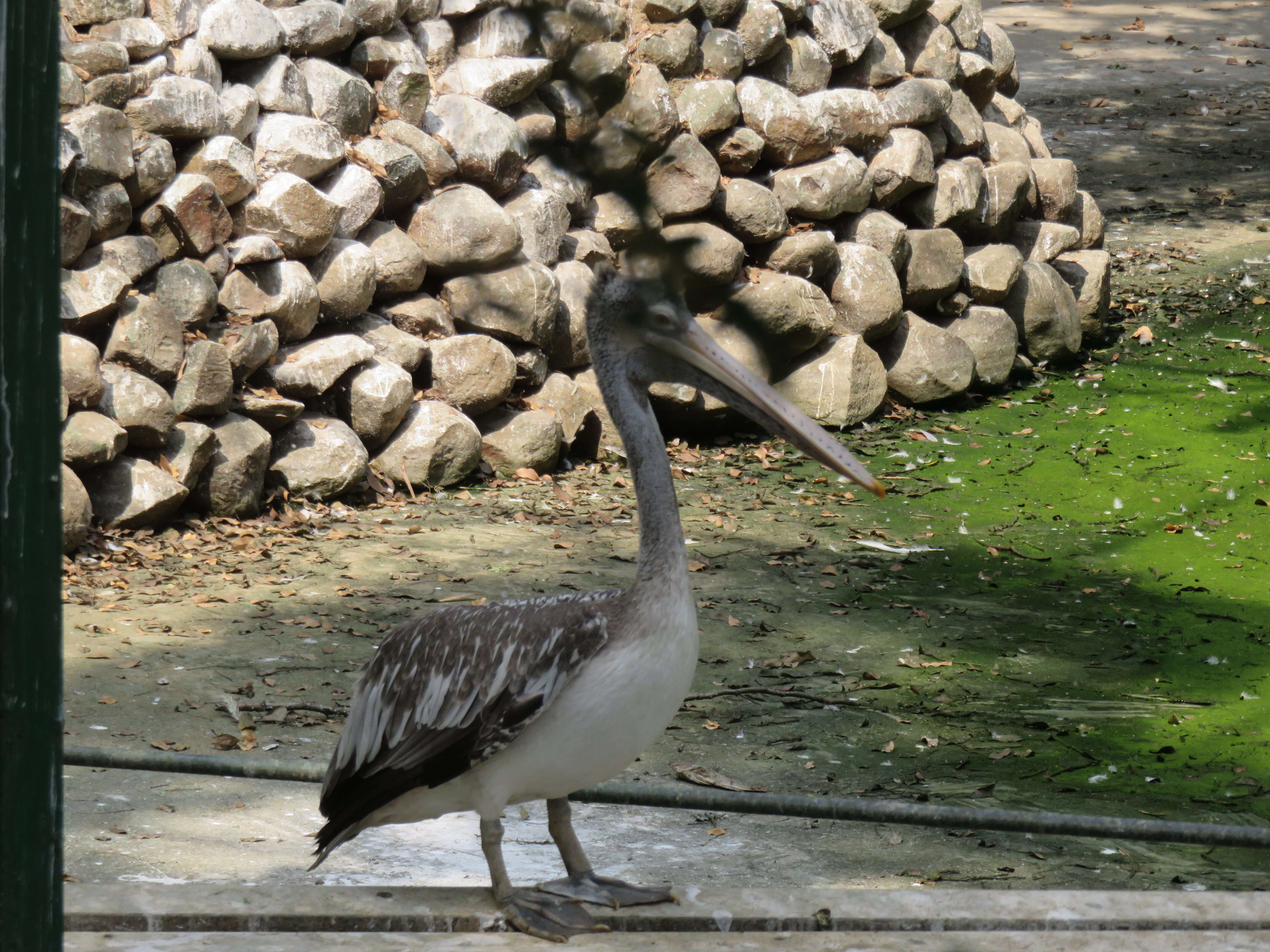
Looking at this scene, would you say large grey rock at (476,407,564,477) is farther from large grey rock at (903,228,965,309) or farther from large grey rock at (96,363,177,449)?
large grey rock at (903,228,965,309)

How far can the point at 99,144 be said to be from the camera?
5.52 m

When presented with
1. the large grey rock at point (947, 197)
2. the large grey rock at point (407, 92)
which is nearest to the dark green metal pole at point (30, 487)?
the large grey rock at point (407, 92)

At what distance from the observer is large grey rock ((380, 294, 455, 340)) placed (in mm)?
6719

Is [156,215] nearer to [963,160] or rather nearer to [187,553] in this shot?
[187,553]

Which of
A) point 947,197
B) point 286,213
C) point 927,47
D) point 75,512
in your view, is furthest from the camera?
point 927,47

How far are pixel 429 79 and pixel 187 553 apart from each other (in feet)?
8.62

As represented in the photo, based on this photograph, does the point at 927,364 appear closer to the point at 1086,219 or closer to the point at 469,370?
the point at 1086,219

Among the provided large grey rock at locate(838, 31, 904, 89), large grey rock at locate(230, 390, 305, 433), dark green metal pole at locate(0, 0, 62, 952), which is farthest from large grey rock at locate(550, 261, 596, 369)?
dark green metal pole at locate(0, 0, 62, 952)

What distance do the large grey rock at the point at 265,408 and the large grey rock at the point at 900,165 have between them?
3.69 meters

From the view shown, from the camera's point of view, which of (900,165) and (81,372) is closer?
(81,372)

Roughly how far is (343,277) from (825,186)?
2.80 meters

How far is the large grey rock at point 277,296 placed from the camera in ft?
20.0

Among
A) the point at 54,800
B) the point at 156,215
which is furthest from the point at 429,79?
the point at 54,800

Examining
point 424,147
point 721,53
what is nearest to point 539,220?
point 424,147
